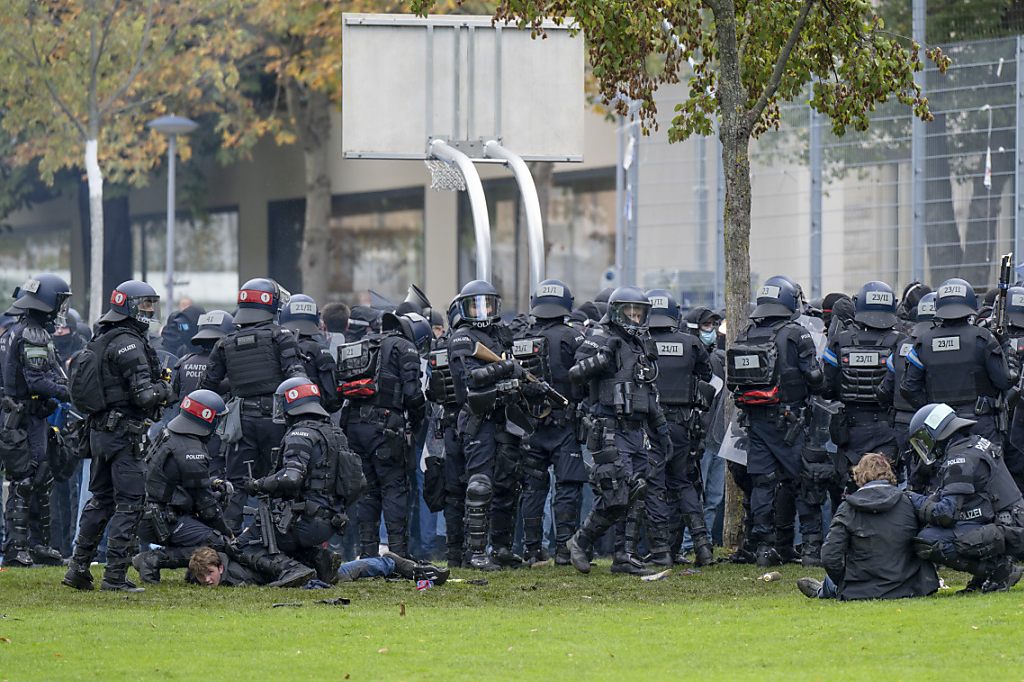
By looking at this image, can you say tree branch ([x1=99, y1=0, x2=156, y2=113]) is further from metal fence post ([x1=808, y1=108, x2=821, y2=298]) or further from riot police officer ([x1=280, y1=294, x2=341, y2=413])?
riot police officer ([x1=280, y1=294, x2=341, y2=413])

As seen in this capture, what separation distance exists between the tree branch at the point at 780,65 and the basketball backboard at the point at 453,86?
327 cm

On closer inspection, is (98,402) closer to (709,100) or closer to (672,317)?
(672,317)

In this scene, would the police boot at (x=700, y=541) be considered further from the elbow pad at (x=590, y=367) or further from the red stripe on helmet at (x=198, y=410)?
the red stripe on helmet at (x=198, y=410)

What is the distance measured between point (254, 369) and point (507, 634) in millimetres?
4333

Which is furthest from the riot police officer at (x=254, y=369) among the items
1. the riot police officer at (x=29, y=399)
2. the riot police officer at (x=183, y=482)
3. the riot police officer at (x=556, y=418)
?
the riot police officer at (x=556, y=418)

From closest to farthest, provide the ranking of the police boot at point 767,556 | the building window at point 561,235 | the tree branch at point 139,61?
1. the police boot at point 767,556
2. the tree branch at point 139,61
3. the building window at point 561,235

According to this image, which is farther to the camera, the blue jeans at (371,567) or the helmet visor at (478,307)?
the helmet visor at (478,307)

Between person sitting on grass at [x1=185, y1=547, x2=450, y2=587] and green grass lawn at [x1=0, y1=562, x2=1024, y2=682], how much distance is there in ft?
0.75

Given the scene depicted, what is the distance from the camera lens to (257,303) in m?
13.5

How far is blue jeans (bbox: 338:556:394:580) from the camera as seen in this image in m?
12.7

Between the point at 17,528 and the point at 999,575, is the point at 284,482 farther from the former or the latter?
the point at 999,575

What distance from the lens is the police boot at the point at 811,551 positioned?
A: 13.2 meters

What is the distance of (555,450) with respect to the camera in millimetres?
13469

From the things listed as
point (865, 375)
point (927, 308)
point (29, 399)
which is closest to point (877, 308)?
point (927, 308)
